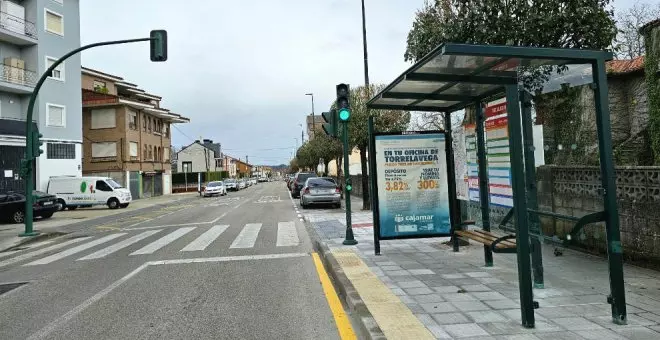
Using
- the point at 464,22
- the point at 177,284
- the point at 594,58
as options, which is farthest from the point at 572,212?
the point at 177,284

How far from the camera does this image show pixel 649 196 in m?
6.36

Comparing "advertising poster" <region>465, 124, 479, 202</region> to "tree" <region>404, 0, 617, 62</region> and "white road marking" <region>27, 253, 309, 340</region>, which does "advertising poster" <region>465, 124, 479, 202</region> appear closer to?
"tree" <region>404, 0, 617, 62</region>

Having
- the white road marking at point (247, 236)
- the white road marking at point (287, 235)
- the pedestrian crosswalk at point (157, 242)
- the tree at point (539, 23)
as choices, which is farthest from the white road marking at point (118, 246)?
→ the tree at point (539, 23)

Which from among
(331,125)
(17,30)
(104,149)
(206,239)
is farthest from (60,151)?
(331,125)

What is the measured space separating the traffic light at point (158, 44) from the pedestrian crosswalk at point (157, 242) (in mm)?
5338

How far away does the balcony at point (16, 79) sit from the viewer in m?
27.9

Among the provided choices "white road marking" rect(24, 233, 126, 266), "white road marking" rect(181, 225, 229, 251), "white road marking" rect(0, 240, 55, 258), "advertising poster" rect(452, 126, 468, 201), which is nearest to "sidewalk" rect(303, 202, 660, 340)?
"advertising poster" rect(452, 126, 468, 201)

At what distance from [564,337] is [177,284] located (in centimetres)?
532

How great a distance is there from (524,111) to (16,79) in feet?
105

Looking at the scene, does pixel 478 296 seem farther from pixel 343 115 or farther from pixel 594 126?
pixel 343 115

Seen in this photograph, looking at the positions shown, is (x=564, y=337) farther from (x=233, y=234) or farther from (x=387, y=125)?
(x=387, y=125)

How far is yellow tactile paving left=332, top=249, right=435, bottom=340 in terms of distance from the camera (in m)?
4.40

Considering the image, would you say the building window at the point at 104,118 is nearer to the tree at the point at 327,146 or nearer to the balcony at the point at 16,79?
the balcony at the point at 16,79

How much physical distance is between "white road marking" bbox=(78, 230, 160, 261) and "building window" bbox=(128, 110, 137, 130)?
30.0 m
